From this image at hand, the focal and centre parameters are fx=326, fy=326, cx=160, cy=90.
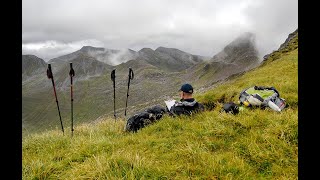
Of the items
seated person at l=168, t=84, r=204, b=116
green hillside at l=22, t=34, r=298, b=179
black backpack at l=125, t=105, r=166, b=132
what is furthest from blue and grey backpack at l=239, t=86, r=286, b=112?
black backpack at l=125, t=105, r=166, b=132

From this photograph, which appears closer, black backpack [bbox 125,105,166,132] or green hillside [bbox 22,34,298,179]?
green hillside [bbox 22,34,298,179]

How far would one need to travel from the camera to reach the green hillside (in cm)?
669

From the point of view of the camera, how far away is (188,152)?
305 inches

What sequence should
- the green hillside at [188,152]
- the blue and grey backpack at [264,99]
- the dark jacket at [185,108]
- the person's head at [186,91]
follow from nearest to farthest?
the green hillside at [188,152] < the blue and grey backpack at [264,99] < the dark jacket at [185,108] < the person's head at [186,91]

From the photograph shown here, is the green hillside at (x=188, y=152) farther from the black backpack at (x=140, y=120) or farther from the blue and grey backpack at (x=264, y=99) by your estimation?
the black backpack at (x=140, y=120)

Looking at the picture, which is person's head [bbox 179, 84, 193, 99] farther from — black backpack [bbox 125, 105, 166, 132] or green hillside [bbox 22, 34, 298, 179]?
black backpack [bbox 125, 105, 166, 132]

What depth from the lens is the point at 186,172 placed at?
6723 millimetres

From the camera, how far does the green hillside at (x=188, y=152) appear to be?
6688mm

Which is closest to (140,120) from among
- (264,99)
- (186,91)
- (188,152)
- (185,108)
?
(185,108)

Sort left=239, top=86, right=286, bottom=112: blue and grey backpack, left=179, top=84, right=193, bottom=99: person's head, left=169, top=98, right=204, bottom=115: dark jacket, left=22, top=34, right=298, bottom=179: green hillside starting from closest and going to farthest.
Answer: left=22, top=34, right=298, bottom=179: green hillside → left=239, top=86, right=286, bottom=112: blue and grey backpack → left=169, top=98, right=204, bottom=115: dark jacket → left=179, top=84, right=193, bottom=99: person's head

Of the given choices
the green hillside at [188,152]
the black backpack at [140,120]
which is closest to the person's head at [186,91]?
the green hillside at [188,152]
